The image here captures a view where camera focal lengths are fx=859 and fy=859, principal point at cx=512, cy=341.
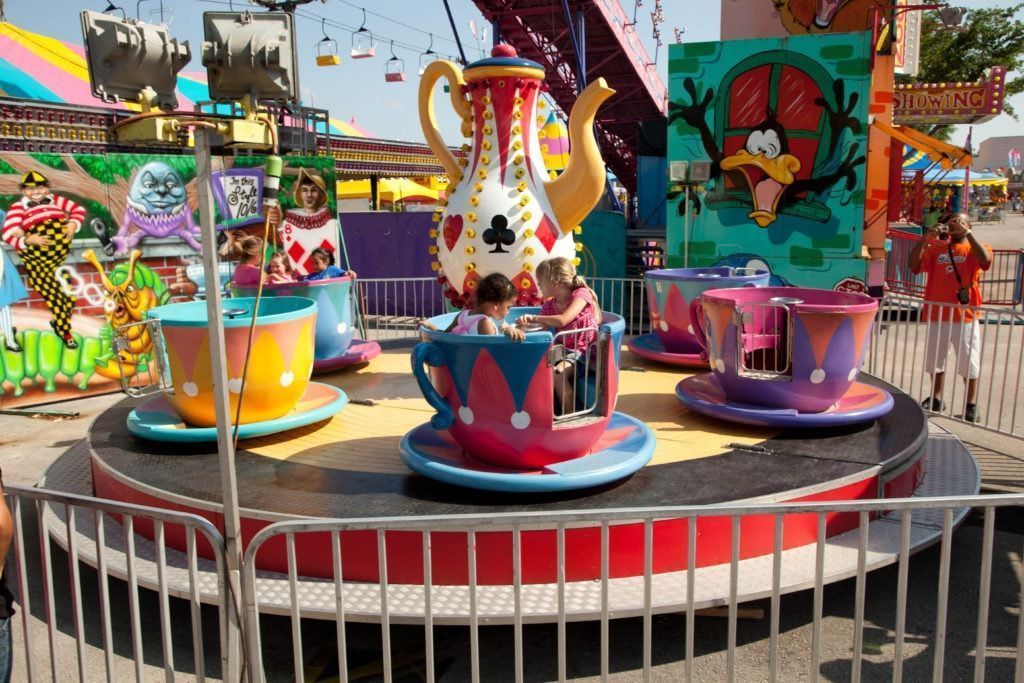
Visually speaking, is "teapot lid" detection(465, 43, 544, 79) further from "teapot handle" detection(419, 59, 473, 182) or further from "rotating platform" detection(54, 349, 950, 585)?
"rotating platform" detection(54, 349, 950, 585)

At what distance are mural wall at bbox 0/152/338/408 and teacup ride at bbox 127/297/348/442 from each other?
339 centimetres

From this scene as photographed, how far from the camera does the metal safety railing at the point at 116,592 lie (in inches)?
93.6

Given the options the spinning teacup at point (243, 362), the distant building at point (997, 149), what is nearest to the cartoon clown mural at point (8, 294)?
the spinning teacup at point (243, 362)

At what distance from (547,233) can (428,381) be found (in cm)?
195

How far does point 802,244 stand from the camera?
9.75 metres

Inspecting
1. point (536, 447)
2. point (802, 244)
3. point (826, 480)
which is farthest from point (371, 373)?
point (802, 244)

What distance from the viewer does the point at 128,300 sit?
830cm

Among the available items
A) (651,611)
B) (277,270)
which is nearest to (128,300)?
(277,270)

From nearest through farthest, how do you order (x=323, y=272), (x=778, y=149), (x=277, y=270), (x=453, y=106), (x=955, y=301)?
(x=453, y=106), (x=323, y=272), (x=955, y=301), (x=277, y=270), (x=778, y=149)

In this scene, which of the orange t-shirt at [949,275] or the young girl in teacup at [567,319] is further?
the orange t-shirt at [949,275]

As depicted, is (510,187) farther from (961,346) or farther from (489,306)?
(961,346)

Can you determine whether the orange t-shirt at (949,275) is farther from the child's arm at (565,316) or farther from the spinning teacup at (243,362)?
Answer: the spinning teacup at (243,362)

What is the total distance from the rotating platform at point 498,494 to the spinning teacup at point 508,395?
0.22 meters

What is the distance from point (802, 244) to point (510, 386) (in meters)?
7.08
